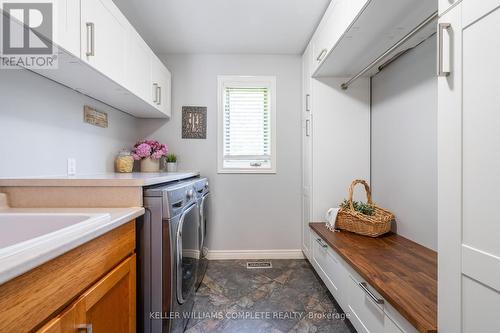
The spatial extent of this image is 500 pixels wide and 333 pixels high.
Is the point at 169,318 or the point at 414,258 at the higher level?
the point at 414,258

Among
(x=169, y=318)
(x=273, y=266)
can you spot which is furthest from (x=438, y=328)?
(x=273, y=266)

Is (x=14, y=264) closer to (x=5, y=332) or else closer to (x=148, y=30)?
(x=5, y=332)

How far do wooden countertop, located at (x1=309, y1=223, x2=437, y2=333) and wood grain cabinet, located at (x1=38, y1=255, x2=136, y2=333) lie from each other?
115 cm

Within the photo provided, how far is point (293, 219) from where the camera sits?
2.72 metres

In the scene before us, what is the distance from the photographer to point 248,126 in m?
2.73

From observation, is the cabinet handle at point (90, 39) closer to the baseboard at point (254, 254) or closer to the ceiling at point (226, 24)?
the ceiling at point (226, 24)

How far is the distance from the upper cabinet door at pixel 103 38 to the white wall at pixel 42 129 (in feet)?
1.39

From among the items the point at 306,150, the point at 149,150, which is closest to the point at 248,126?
the point at 306,150

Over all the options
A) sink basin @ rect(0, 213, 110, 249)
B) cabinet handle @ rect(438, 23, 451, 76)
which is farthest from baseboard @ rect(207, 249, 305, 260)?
cabinet handle @ rect(438, 23, 451, 76)

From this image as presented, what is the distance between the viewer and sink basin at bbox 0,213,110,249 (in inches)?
38.7

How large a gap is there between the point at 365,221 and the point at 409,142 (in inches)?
25.9

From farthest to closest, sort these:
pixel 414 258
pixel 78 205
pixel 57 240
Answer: pixel 414 258, pixel 78 205, pixel 57 240

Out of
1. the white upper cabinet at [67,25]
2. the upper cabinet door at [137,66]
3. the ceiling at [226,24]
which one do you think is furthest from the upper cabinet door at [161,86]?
the white upper cabinet at [67,25]

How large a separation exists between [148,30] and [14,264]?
2.27m
